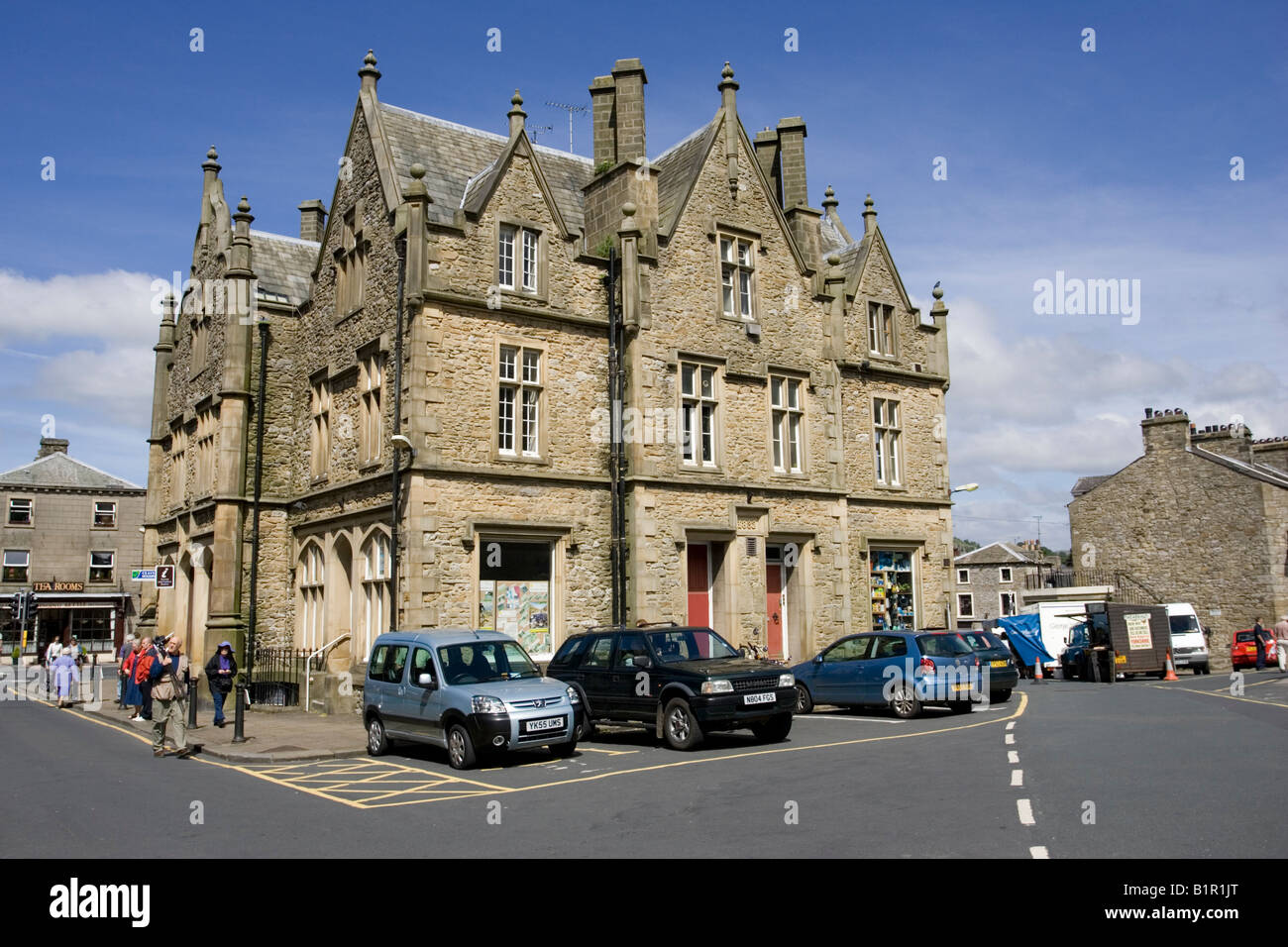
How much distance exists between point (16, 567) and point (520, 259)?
4744 cm

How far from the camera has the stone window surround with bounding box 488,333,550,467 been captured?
21.0 m

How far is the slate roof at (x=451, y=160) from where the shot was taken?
22.8 m

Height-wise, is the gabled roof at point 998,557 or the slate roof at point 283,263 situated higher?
the slate roof at point 283,263

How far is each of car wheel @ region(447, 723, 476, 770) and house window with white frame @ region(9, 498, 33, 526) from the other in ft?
174

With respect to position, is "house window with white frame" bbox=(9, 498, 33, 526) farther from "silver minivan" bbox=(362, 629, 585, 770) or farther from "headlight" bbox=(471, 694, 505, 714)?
"headlight" bbox=(471, 694, 505, 714)

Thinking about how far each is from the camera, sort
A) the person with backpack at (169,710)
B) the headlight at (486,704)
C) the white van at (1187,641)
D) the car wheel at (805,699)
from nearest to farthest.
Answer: the headlight at (486,704) → the person with backpack at (169,710) → the car wheel at (805,699) → the white van at (1187,641)

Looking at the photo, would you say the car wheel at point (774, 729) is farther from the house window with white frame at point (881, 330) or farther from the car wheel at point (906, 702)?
the house window with white frame at point (881, 330)

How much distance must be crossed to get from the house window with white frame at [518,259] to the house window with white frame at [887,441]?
11.5m

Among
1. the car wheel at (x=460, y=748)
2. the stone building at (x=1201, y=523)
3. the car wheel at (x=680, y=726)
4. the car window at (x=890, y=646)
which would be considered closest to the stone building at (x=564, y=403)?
the car window at (x=890, y=646)

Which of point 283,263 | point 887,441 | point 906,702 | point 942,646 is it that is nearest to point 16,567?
point 283,263

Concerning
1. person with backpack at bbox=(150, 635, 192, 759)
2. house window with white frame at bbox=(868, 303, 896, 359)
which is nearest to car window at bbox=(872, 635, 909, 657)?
house window with white frame at bbox=(868, 303, 896, 359)

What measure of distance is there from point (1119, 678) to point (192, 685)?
27.0 m
